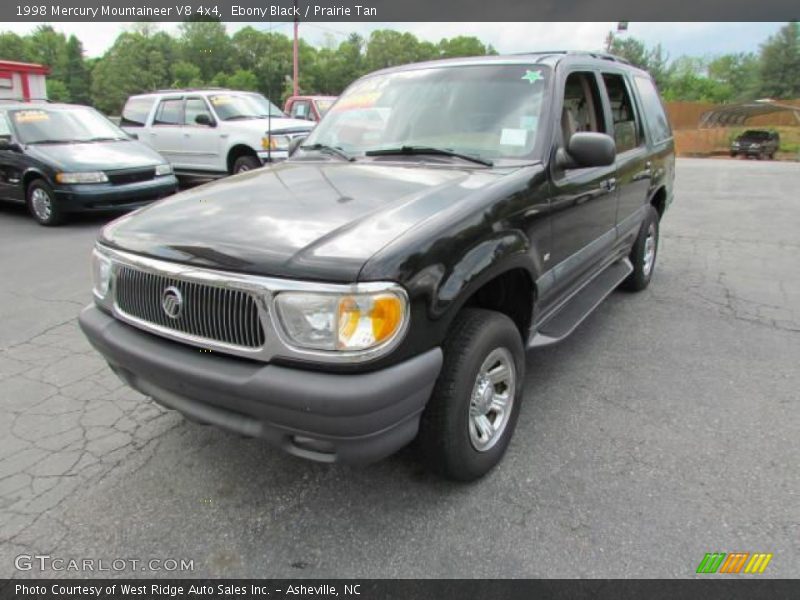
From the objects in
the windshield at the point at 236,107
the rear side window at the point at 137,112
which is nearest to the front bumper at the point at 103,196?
the windshield at the point at 236,107

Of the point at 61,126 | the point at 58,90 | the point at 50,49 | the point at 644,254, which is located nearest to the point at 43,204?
the point at 61,126

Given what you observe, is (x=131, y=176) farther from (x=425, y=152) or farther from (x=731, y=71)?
(x=731, y=71)

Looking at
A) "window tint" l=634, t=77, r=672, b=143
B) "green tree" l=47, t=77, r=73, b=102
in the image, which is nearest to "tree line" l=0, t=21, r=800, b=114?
"green tree" l=47, t=77, r=73, b=102

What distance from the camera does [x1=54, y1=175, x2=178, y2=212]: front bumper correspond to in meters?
7.91

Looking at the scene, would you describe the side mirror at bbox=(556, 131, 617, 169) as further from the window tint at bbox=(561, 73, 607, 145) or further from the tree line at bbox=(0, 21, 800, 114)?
the tree line at bbox=(0, 21, 800, 114)

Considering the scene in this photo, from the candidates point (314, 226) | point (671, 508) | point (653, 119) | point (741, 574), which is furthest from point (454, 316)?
point (653, 119)

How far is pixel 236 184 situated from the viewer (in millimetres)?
3100

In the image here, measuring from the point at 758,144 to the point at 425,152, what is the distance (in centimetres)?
3163

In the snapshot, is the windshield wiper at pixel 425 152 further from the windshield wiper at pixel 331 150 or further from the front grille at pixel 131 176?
the front grille at pixel 131 176

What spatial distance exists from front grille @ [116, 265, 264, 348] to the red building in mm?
18173

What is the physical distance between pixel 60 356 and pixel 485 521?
3.20 meters

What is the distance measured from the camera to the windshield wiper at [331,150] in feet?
11.5

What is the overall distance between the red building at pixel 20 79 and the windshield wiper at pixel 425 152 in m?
17.7

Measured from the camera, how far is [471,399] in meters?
2.50
